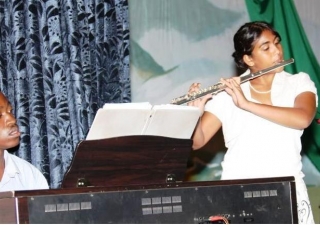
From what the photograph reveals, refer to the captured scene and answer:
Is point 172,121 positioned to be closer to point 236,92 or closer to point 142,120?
point 142,120

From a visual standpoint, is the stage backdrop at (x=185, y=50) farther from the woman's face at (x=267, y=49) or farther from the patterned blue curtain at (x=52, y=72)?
the woman's face at (x=267, y=49)

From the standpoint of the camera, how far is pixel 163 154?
2.74 metres

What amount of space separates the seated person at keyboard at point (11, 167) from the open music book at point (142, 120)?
0.68 m

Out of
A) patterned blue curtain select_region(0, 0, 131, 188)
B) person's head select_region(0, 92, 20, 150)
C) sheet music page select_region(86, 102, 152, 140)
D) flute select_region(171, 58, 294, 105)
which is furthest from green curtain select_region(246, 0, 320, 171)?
sheet music page select_region(86, 102, 152, 140)

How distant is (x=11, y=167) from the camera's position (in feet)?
10.7

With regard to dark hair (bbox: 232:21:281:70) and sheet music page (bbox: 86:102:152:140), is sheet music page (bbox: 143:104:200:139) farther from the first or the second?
dark hair (bbox: 232:21:281:70)

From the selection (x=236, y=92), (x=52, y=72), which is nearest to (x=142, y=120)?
(x=236, y=92)

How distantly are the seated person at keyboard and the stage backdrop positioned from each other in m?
1.14

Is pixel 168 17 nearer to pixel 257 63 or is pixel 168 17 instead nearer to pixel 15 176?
pixel 257 63

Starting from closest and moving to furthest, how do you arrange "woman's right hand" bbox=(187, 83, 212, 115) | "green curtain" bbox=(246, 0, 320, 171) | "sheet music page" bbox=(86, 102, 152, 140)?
1. "sheet music page" bbox=(86, 102, 152, 140)
2. "woman's right hand" bbox=(187, 83, 212, 115)
3. "green curtain" bbox=(246, 0, 320, 171)

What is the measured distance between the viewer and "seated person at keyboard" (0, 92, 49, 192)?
321cm

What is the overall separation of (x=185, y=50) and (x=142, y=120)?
1.75 m

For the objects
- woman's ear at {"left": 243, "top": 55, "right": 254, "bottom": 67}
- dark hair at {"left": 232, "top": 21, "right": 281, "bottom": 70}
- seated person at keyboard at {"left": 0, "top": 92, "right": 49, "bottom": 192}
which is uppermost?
dark hair at {"left": 232, "top": 21, "right": 281, "bottom": 70}

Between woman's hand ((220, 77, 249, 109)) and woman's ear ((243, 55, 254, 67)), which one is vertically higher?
woman's ear ((243, 55, 254, 67))
